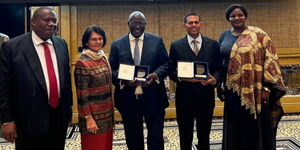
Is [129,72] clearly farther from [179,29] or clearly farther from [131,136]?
[179,29]

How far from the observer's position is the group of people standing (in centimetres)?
188

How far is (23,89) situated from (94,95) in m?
0.49

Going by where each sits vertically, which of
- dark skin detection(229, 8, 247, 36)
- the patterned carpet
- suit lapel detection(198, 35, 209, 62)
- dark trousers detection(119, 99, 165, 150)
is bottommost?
the patterned carpet

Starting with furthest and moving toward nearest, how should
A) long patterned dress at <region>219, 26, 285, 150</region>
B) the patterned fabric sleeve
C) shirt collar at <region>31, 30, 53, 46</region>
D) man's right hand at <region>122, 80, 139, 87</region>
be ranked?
man's right hand at <region>122, 80, 139, 87</region>, long patterned dress at <region>219, 26, 285, 150</region>, the patterned fabric sleeve, shirt collar at <region>31, 30, 53, 46</region>

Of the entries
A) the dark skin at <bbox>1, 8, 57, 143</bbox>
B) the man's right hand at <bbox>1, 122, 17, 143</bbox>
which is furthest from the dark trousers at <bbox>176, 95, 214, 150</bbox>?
the man's right hand at <bbox>1, 122, 17, 143</bbox>

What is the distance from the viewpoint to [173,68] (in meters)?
2.76

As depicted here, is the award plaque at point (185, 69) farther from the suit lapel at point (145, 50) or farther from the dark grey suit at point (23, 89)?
the dark grey suit at point (23, 89)

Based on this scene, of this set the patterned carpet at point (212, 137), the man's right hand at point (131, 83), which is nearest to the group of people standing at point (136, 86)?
the man's right hand at point (131, 83)

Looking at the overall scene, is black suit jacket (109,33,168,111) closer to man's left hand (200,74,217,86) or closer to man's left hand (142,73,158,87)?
man's left hand (142,73,158,87)

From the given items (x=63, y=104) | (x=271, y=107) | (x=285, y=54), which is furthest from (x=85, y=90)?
(x=285, y=54)

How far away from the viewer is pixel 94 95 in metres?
2.15

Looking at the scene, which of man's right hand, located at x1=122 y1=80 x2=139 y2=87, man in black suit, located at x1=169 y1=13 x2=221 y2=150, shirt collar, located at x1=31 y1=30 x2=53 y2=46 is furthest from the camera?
man in black suit, located at x1=169 y1=13 x2=221 y2=150

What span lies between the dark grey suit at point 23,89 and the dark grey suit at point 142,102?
0.80 m

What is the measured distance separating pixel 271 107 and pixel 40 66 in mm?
1878
